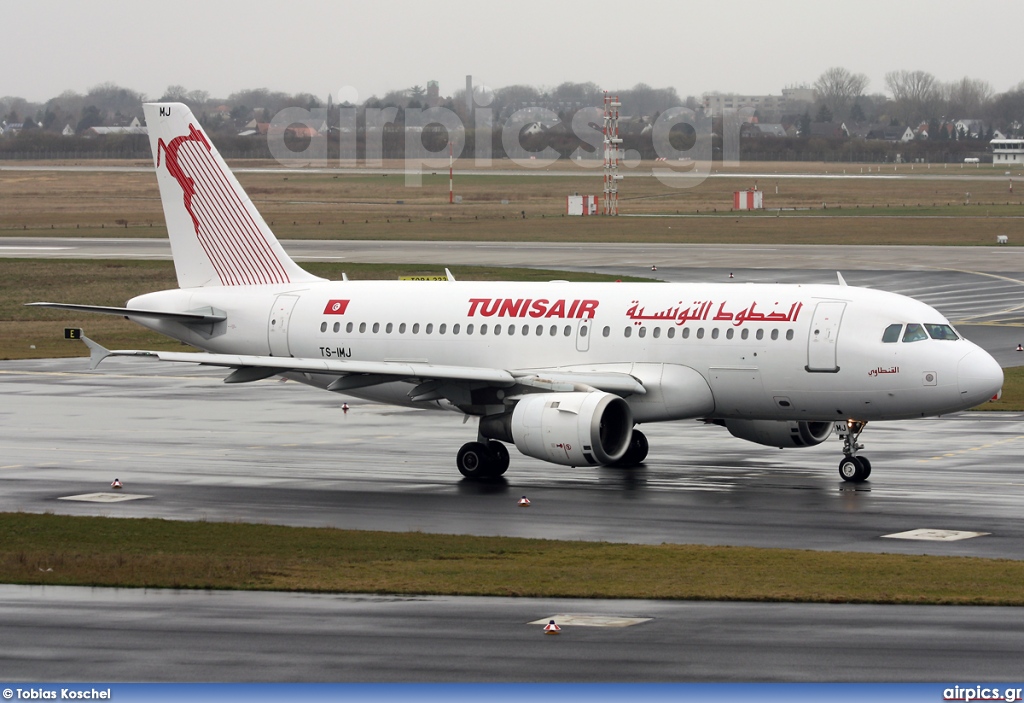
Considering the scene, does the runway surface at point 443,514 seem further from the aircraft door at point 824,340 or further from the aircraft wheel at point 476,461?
the aircraft door at point 824,340

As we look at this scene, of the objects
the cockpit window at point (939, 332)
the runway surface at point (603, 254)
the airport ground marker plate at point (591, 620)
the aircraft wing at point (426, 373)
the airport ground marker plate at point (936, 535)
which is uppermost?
the cockpit window at point (939, 332)

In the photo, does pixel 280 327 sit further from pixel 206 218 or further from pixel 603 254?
pixel 603 254

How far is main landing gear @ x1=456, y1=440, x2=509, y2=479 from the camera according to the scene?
120ft

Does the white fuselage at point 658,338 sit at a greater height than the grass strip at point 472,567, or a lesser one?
greater

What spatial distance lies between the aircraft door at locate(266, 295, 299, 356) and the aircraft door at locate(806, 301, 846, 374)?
14.3 m

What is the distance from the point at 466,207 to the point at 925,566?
134091 mm

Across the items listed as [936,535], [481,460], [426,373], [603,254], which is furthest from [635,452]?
[603,254]

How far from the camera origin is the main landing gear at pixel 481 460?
3647 cm

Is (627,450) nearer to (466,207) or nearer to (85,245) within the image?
(85,245)

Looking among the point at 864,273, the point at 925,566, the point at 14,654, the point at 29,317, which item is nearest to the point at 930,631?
the point at 925,566

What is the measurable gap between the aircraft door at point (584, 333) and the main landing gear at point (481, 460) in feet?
10.6

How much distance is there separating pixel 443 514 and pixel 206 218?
14.9 metres

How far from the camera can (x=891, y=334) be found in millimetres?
34562

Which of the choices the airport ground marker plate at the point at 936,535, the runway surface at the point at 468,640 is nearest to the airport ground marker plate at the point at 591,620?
the runway surface at the point at 468,640
